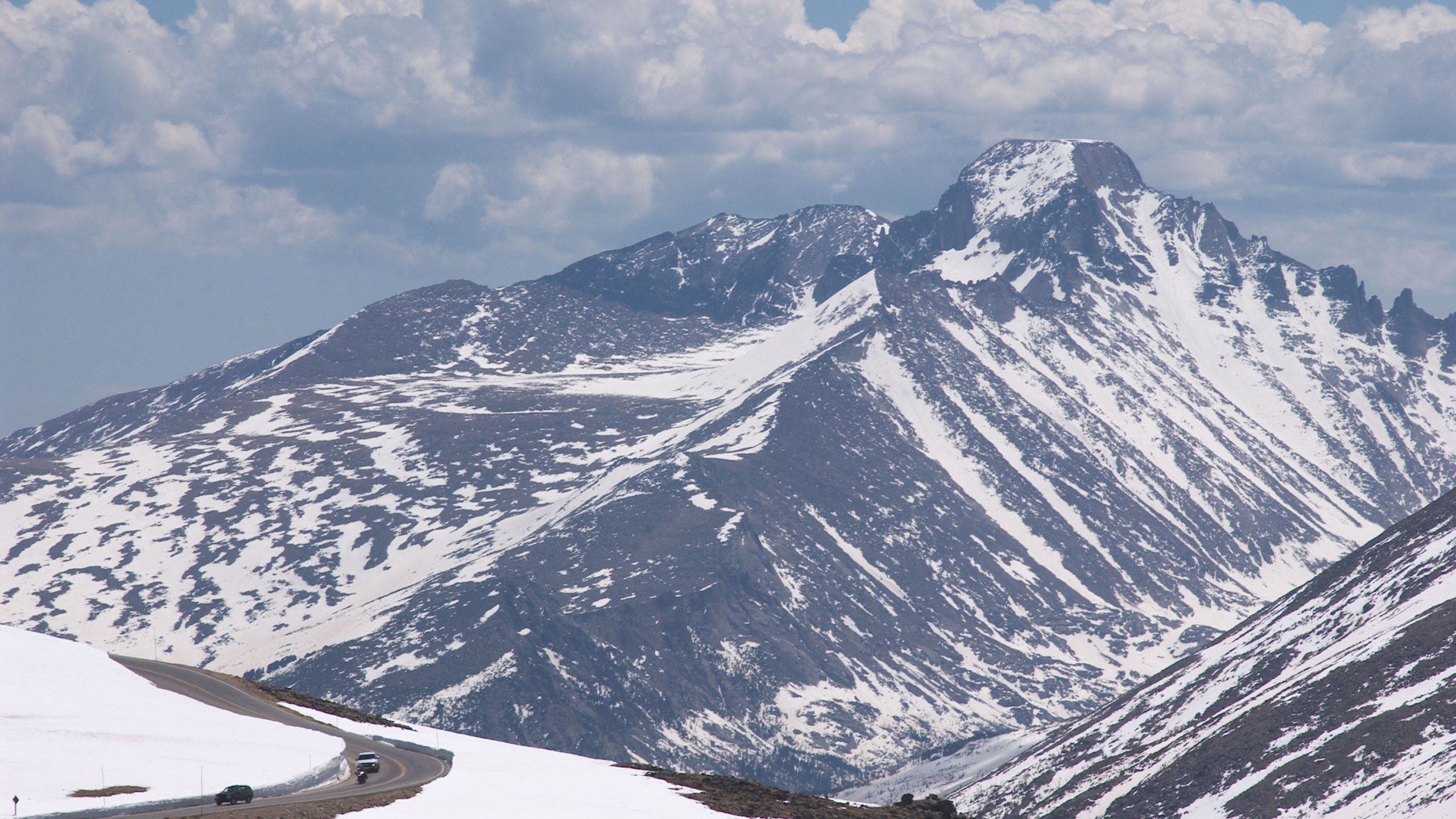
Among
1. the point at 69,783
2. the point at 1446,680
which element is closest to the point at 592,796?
the point at 69,783

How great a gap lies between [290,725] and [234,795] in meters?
33.8

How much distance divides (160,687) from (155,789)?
44785 millimetres

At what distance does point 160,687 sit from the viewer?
132750 mm

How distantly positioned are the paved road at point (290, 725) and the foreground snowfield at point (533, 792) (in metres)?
2.00

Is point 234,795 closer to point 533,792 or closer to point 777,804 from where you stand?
point 533,792

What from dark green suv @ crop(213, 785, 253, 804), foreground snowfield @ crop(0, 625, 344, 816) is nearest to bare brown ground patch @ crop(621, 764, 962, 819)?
foreground snowfield @ crop(0, 625, 344, 816)

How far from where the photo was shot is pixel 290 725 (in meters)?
123

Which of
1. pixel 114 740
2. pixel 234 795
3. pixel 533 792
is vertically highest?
pixel 114 740

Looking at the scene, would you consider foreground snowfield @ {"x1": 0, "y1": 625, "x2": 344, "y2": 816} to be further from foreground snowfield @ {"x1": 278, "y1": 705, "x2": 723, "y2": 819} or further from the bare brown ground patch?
the bare brown ground patch

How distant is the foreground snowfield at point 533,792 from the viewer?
9294 centimetres

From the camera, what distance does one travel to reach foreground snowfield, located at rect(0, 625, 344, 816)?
299 ft

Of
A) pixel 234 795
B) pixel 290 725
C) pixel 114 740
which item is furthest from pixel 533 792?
pixel 290 725

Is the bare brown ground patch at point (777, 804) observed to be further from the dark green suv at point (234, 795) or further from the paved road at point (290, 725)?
the dark green suv at point (234, 795)

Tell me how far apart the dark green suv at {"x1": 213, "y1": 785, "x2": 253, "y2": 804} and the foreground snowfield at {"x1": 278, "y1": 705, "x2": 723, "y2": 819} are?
631 centimetres
